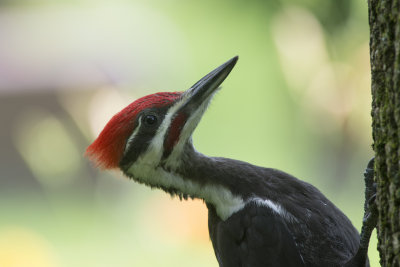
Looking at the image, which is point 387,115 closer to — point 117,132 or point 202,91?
point 202,91

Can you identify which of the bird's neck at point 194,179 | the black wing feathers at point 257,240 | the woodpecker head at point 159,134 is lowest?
the black wing feathers at point 257,240

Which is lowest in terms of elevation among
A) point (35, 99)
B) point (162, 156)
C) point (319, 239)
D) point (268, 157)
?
point (268, 157)

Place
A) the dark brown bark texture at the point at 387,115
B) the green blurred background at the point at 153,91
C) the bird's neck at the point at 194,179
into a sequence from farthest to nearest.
Result: the green blurred background at the point at 153,91
the bird's neck at the point at 194,179
the dark brown bark texture at the point at 387,115

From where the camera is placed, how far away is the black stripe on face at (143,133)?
2.46m

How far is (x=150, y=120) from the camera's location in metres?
2.47

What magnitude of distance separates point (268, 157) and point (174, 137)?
5021mm

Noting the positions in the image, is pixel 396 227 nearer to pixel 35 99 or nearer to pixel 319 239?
→ pixel 319 239

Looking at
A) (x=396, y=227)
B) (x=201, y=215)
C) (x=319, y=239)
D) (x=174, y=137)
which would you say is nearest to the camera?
(x=396, y=227)

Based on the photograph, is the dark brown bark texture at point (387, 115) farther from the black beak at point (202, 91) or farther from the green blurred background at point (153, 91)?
the green blurred background at point (153, 91)


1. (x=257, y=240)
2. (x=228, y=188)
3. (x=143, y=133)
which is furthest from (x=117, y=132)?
(x=257, y=240)

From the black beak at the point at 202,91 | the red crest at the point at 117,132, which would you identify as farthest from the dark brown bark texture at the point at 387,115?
the red crest at the point at 117,132

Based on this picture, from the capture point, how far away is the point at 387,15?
1.68 m

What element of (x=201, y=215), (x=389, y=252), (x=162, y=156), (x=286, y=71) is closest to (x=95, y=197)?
(x=201, y=215)

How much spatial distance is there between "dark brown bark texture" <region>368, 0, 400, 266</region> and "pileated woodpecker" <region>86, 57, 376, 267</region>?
0.33 meters
